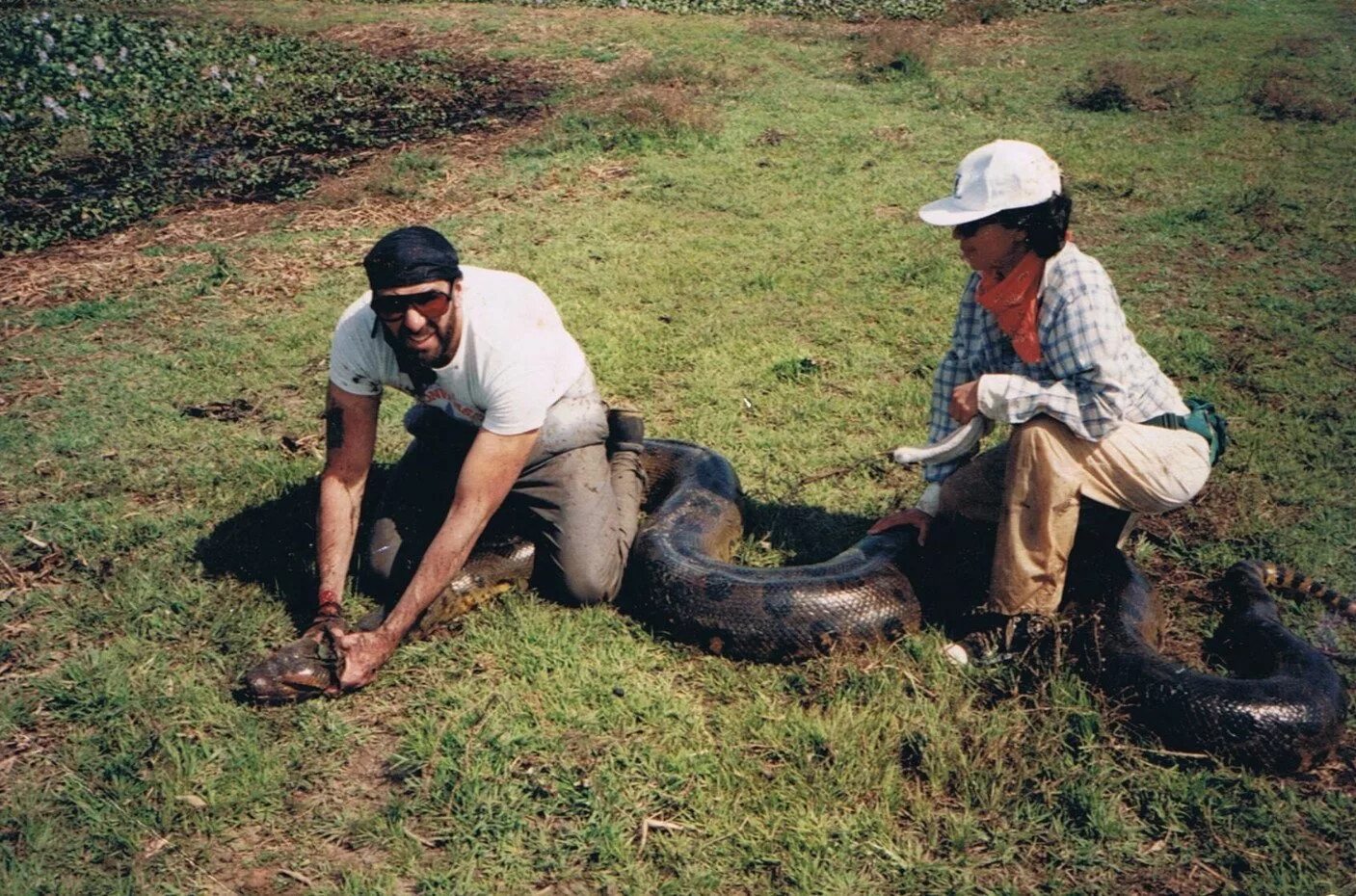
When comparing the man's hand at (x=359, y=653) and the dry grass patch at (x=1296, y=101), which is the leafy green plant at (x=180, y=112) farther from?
the dry grass patch at (x=1296, y=101)

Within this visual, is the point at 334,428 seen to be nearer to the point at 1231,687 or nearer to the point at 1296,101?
the point at 1231,687

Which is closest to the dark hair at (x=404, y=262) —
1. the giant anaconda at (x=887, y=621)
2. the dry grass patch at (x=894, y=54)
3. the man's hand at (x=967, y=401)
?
the giant anaconda at (x=887, y=621)

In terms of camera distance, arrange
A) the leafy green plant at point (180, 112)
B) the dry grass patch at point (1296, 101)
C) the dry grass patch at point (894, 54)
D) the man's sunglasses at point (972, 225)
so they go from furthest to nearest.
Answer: the dry grass patch at point (894, 54), the dry grass patch at point (1296, 101), the leafy green plant at point (180, 112), the man's sunglasses at point (972, 225)

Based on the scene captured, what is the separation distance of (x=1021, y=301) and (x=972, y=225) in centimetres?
36

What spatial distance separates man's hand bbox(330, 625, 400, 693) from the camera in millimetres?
3738

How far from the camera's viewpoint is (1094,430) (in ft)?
11.8

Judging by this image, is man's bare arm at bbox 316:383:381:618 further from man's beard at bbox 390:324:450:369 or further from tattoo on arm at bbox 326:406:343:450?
man's beard at bbox 390:324:450:369

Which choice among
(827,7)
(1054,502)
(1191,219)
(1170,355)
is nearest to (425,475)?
(1054,502)

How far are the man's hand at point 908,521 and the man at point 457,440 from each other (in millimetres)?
1235

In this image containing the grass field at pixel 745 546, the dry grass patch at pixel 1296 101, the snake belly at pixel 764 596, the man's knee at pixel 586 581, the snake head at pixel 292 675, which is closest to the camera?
the grass field at pixel 745 546

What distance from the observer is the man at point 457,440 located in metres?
3.80

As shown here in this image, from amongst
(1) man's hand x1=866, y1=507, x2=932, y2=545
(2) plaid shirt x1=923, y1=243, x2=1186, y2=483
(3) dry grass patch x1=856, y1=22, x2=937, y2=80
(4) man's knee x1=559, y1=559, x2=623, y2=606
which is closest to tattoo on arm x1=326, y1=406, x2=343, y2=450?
(4) man's knee x1=559, y1=559, x2=623, y2=606

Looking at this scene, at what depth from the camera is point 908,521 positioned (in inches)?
176

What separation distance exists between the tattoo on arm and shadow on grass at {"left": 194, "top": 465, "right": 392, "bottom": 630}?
2.08 feet
